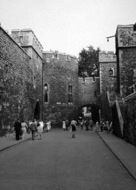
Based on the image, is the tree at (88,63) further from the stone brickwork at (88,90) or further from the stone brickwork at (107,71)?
the stone brickwork at (107,71)

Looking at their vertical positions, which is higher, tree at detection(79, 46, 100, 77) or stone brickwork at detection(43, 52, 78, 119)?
tree at detection(79, 46, 100, 77)

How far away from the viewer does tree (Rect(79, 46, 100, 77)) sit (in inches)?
1999

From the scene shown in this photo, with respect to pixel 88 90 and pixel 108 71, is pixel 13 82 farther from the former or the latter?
pixel 88 90

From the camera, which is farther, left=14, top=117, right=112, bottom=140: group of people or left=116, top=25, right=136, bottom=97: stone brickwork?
left=116, top=25, right=136, bottom=97: stone brickwork

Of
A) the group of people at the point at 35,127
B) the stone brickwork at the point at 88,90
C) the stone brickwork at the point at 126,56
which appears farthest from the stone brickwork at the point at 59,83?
the stone brickwork at the point at 126,56

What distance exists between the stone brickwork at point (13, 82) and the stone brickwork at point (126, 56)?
27.5 feet

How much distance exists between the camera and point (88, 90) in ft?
124

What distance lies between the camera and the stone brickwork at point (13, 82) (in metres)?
18.5

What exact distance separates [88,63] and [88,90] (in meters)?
15.0

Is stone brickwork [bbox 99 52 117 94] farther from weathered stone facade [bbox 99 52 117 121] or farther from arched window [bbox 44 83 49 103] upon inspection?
arched window [bbox 44 83 49 103]

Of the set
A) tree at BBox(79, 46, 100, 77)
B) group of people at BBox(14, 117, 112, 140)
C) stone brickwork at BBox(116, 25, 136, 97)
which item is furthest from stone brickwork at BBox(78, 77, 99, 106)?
stone brickwork at BBox(116, 25, 136, 97)

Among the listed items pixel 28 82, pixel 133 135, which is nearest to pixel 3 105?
pixel 28 82

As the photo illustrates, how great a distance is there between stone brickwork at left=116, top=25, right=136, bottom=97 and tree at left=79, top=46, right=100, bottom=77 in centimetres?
2650

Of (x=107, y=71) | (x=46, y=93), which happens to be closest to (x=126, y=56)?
(x=107, y=71)
